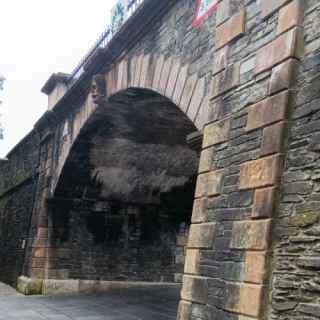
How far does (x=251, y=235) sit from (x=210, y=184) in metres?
0.90

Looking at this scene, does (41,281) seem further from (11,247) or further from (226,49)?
(226,49)

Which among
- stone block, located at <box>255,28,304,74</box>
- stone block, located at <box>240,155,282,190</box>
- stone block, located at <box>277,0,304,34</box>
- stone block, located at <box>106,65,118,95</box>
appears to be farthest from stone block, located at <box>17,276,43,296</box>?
stone block, located at <box>277,0,304,34</box>

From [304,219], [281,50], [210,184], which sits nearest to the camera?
[304,219]

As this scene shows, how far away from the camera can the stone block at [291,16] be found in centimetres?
419

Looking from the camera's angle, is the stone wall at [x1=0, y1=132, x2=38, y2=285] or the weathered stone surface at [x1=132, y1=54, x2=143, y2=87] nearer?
the weathered stone surface at [x1=132, y1=54, x2=143, y2=87]

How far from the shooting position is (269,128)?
13.8 ft

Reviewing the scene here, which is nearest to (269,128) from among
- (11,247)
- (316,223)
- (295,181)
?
A: (295,181)

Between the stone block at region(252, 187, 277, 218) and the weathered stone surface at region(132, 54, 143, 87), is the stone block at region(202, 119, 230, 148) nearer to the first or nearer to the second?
the stone block at region(252, 187, 277, 218)

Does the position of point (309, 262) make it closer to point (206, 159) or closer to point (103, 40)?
point (206, 159)

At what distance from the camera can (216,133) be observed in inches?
196

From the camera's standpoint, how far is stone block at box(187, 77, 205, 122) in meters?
5.73

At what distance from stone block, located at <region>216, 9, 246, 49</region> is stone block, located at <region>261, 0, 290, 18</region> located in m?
0.30

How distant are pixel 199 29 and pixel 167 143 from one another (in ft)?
16.2

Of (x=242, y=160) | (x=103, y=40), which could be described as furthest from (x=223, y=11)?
(x=103, y=40)
